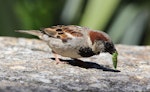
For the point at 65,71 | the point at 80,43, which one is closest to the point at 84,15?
the point at 80,43

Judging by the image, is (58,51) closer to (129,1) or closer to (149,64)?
(149,64)

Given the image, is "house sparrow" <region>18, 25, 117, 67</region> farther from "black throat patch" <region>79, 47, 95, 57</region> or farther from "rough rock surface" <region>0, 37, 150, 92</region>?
"rough rock surface" <region>0, 37, 150, 92</region>

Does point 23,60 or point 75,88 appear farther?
point 23,60

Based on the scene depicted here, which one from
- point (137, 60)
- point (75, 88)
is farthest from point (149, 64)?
point (75, 88)

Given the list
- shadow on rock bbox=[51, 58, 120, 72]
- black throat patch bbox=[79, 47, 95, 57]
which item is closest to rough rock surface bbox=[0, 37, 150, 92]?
shadow on rock bbox=[51, 58, 120, 72]

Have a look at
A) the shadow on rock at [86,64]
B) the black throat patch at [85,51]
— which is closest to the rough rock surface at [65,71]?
the shadow on rock at [86,64]

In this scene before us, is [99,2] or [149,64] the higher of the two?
[99,2]

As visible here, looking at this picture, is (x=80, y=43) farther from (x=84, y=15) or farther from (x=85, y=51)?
(x=84, y=15)
